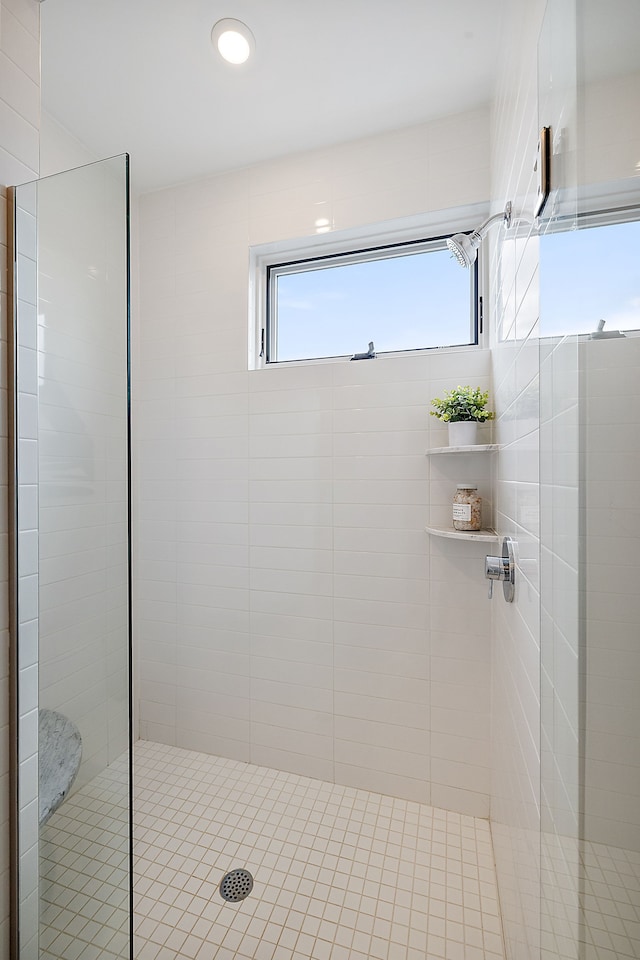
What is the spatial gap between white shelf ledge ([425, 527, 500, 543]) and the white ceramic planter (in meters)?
0.30

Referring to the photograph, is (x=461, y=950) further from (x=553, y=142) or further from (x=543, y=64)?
(x=543, y=64)

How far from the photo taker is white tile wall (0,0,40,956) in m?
0.99

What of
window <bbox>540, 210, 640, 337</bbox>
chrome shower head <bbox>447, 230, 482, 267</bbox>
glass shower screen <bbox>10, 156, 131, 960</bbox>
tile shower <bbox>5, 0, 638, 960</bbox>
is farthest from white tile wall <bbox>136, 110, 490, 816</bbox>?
window <bbox>540, 210, 640, 337</bbox>

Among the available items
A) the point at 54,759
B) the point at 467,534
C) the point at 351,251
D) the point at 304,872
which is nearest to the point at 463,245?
the point at 351,251

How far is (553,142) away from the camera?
0.65m

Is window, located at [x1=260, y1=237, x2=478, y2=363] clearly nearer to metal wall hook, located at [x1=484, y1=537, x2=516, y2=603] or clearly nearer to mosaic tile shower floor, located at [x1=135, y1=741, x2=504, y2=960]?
metal wall hook, located at [x1=484, y1=537, x2=516, y2=603]

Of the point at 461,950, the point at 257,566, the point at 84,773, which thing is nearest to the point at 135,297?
the point at 257,566

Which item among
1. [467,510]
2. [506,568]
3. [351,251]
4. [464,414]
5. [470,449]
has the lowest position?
[506,568]

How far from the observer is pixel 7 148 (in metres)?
1.01

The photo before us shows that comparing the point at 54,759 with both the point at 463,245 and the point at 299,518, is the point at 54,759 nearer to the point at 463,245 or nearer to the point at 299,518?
the point at 299,518

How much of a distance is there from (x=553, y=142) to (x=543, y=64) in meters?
0.17

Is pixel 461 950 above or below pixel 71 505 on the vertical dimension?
below

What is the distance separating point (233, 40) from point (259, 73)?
155 millimetres

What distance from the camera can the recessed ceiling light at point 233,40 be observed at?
4.74ft
